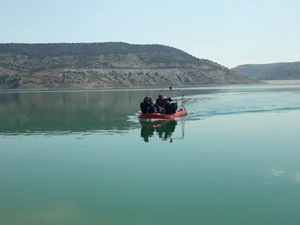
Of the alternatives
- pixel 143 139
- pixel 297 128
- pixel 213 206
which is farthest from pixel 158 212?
pixel 297 128

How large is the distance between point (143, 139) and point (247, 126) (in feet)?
29.3

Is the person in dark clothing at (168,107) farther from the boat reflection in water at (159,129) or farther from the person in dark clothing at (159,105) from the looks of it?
the boat reflection in water at (159,129)

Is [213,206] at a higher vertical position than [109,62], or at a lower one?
lower

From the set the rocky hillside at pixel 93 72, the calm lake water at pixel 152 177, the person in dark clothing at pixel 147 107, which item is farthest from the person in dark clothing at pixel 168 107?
the rocky hillside at pixel 93 72

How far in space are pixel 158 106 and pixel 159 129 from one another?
532 centimetres

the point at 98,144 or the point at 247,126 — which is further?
the point at 247,126

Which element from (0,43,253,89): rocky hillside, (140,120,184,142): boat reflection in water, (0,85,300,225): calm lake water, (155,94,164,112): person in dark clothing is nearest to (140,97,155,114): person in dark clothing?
(140,120,184,142): boat reflection in water

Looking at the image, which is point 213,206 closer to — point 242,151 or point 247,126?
point 242,151

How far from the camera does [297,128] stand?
85.3ft

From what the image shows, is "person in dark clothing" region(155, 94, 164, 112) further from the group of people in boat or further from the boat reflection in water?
the boat reflection in water

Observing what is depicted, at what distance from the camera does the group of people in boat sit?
3212cm

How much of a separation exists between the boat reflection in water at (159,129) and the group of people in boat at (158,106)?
0.97 meters

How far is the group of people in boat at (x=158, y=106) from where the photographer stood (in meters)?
32.1

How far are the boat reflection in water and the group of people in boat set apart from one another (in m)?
0.97
